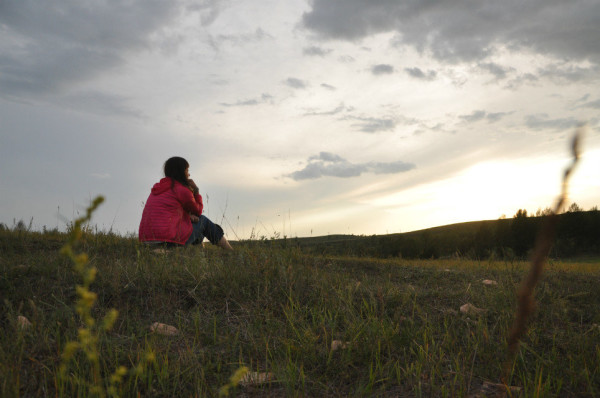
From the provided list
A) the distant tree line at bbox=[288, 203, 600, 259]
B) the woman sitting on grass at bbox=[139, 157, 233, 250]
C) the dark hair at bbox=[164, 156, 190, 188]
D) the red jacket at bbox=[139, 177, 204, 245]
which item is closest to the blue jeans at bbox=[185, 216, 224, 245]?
the woman sitting on grass at bbox=[139, 157, 233, 250]

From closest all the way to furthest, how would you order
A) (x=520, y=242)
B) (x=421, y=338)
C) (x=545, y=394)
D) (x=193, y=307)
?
(x=545, y=394), (x=421, y=338), (x=193, y=307), (x=520, y=242)

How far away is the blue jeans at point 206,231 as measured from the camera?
288 inches

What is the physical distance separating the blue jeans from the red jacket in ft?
1.35

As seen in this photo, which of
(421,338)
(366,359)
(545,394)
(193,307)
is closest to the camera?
(545,394)

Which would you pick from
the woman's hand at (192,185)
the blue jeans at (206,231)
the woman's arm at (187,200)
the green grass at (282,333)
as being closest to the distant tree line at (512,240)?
the blue jeans at (206,231)

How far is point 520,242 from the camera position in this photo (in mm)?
17062

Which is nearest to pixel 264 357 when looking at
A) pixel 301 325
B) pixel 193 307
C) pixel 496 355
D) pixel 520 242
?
pixel 301 325

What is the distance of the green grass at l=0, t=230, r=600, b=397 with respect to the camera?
2.36m

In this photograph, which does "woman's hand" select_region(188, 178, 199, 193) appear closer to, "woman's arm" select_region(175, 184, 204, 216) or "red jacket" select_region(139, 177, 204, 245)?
"woman's arm" select_region(175, 184, 204, 216)

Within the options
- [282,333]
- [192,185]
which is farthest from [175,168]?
[282,333]

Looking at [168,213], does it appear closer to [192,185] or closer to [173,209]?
[173,209]

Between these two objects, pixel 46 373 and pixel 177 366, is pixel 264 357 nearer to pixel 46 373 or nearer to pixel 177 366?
pixel 177 366

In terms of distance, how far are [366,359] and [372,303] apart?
34.4 inches

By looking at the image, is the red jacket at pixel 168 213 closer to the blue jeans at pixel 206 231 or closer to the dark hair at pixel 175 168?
the dark hair at pixel 175 168
